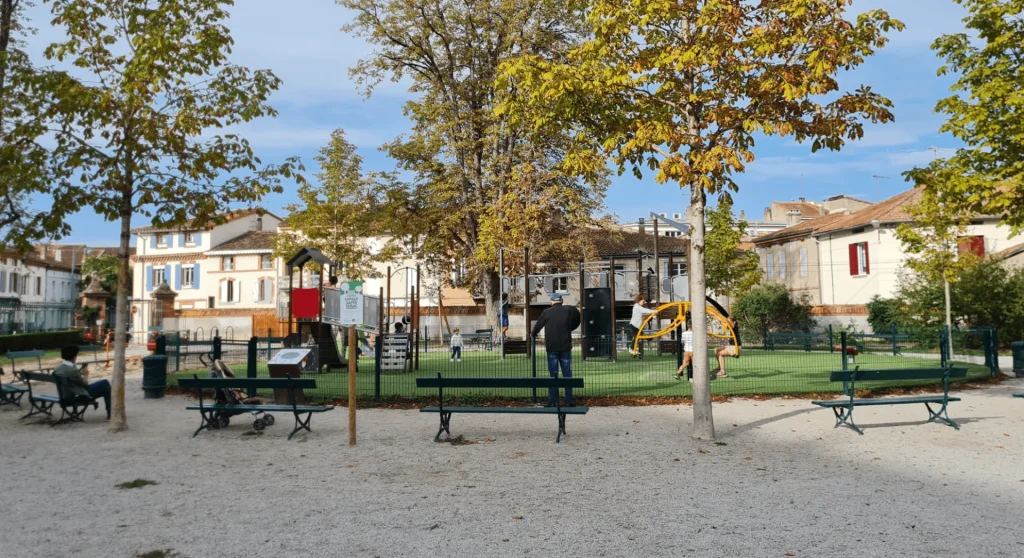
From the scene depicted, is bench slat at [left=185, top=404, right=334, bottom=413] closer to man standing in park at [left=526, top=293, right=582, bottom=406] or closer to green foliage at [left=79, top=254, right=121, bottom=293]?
man standing in park at [left=526, top=293, right=582, bottom=406]

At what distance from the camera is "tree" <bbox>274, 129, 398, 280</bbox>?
130 ft

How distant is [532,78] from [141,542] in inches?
282

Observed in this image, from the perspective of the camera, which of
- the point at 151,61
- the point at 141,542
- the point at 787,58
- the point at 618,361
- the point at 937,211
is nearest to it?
the point at 141,542

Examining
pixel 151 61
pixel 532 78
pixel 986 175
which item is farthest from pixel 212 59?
pixel 986 175

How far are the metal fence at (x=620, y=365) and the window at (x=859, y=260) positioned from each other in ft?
37.5

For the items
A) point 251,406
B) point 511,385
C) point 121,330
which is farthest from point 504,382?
point 121,330

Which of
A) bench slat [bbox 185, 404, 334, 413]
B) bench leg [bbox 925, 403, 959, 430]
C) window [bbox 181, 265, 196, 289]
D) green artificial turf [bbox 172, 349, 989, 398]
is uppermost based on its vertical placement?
window [bbox 181, 265, 196, 289]

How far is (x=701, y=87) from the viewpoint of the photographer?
10.5 metres

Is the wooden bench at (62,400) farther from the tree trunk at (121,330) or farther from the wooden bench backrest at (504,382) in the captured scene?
the wooden bench backrest at (504,382)

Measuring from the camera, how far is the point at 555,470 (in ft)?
26.7

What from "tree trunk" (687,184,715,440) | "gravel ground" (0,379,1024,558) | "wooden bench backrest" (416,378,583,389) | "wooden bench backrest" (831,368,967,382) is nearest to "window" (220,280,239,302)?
"gravel ground" (0,379,1024,558)

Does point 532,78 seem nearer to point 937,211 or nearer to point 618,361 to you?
point 618,361

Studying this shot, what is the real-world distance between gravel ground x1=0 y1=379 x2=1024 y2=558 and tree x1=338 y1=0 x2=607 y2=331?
21.1 meters

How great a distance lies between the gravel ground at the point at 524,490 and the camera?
220 inches
